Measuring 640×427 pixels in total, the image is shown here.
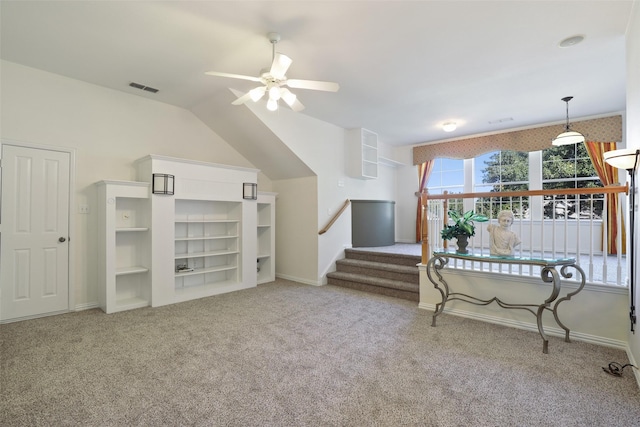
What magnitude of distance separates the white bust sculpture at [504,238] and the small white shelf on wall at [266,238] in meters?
3.42

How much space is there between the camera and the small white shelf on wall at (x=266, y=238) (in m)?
5.33

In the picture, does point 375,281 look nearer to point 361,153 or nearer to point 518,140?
point 361,153

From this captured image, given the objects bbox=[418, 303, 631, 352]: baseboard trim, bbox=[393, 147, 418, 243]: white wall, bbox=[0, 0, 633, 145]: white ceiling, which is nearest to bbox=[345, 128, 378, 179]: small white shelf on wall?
bbox=[0, 0, 633, 145]: white ceiling

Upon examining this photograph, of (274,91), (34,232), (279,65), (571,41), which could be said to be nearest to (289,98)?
(274,91)

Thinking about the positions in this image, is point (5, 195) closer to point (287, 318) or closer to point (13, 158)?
point (13, 158)

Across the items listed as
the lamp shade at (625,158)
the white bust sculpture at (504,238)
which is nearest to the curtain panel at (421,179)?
the white bust sculpture at (504,238)

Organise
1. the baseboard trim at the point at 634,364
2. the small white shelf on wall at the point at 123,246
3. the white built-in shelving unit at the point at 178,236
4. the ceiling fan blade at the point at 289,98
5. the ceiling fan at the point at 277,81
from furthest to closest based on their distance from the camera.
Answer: the white built-in shelving unit at the point at 178,236 < the small white shelf on wall at the point at 123,246 < the ceiling fan blade at the point at 289,98 < the ceiling fan at the point at 277,81 < the baseboard trim at the point at 634,364

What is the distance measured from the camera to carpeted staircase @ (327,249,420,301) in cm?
434

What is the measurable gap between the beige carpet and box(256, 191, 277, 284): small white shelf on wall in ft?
6.13

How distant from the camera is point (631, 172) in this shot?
2.35m

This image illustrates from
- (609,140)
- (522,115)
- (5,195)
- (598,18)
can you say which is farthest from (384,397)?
(609,140)

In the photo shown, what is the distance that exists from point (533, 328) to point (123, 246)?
4949 millimetres

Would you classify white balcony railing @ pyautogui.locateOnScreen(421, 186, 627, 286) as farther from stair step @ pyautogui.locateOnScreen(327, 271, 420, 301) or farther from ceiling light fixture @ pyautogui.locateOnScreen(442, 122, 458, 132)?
ceiling light fixture @ pyautogui.locateOnScreen(442, 122, 458, 132)

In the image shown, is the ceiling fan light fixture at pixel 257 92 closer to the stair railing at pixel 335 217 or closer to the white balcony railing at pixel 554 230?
the white balcony railing at pixel 554 230
